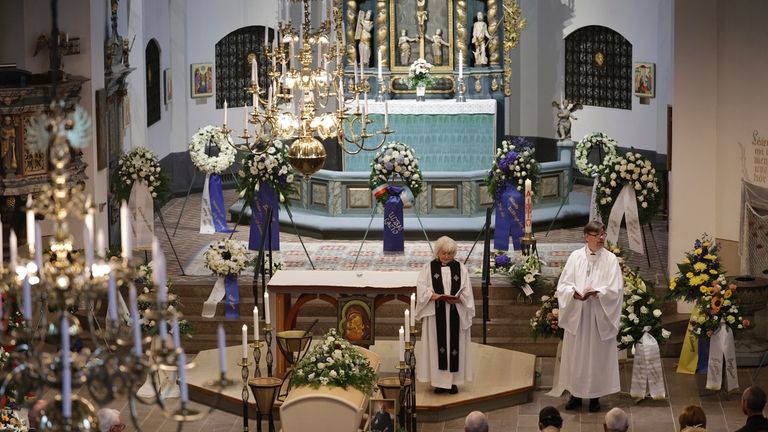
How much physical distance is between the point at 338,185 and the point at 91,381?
14257 millimetres

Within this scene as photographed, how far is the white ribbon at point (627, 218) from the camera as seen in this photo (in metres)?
17.6

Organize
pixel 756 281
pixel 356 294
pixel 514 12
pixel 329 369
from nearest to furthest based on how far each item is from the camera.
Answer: pixel 329 369, pixel 356 294, pixel 756 281, pixel 514 12

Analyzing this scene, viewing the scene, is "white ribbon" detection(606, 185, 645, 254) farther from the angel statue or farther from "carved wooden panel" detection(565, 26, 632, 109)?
"carved wooden panel" detection(565, 26, 632, 109)

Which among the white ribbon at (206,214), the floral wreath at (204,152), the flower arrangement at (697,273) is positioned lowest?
the flower arrangement at (697,273)

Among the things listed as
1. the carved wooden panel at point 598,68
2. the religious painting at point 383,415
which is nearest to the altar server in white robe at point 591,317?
the religious painting at point 383,415

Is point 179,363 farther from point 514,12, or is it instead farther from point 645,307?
point 514,12

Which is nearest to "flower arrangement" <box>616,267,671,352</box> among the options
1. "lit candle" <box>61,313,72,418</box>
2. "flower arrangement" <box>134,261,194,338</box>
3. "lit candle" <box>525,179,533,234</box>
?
"lit candle" <box>525,179,533,234</box>

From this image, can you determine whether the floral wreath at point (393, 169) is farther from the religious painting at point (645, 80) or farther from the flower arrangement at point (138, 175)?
the religious painting at point (645, 80)

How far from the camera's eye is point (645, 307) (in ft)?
48.2

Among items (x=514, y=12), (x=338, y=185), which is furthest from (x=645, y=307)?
(x=514, y=12)

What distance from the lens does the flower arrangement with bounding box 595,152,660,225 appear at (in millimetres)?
17484

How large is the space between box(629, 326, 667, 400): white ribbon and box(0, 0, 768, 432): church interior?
0.10 ft

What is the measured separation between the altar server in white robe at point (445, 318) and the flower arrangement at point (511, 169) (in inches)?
178

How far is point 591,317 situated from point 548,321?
697 millimetres
